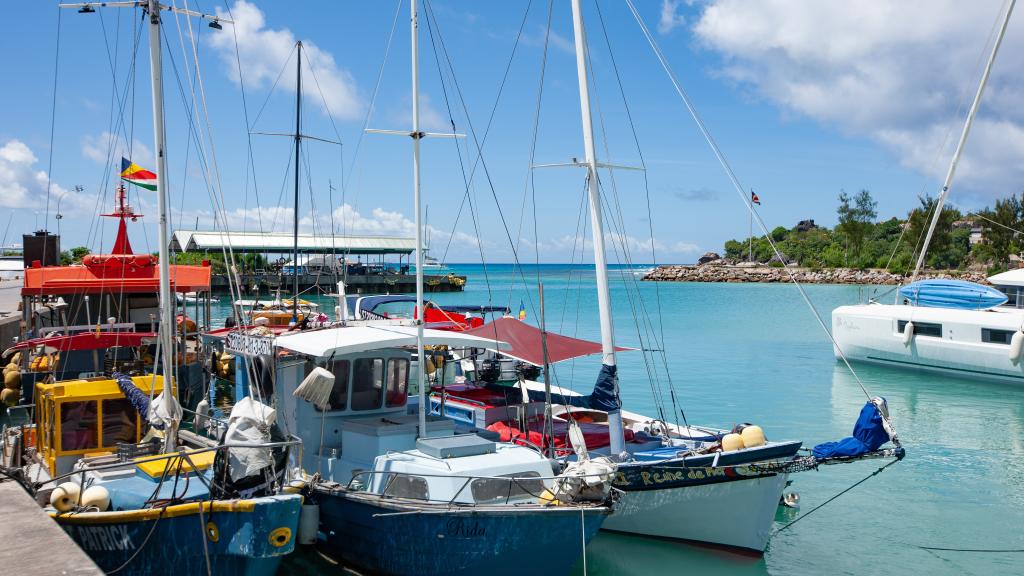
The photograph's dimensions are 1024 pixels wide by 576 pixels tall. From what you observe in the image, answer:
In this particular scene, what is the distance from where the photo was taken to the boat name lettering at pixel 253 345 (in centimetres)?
1399

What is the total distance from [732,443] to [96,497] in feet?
31.9

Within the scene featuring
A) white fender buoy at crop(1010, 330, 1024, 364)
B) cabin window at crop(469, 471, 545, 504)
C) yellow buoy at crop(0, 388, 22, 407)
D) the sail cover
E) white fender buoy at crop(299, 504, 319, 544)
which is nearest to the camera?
cabin window at crop(469, 471, 545, 504)

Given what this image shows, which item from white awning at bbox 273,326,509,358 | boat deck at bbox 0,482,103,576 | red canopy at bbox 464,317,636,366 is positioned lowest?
boat deck at bbox 0,482,103,576

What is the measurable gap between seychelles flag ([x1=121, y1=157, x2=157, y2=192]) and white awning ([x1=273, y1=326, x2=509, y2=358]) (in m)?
9.25

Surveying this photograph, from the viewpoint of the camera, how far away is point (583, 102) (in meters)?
15.4

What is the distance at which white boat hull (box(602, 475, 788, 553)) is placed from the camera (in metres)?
13.6

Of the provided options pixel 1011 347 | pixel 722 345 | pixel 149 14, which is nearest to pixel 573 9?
pixel 149 14

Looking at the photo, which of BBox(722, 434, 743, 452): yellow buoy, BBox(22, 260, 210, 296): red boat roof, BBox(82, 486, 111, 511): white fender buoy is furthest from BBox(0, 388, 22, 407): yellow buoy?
BBox(722, 434, 743, 452): yellow buoy

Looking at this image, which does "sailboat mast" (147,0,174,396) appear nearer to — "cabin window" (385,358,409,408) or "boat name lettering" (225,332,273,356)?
"boat name lettering" (225,332,273,356)

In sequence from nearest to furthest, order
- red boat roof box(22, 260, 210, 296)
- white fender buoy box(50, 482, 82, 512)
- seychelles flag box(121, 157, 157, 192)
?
white fender buoy box(50, 482, 82, 512) → seychelles flag box(121, 157, 157, 192) → red boat roof box(22, 260, 210, 296)

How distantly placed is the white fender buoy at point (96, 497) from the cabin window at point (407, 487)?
3769 mm

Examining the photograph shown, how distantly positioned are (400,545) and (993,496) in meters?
14.5

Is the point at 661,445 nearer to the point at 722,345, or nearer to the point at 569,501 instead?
the point at 569,501

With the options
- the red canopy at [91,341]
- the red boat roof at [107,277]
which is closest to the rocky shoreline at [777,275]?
the red boat roof at [107,277]
